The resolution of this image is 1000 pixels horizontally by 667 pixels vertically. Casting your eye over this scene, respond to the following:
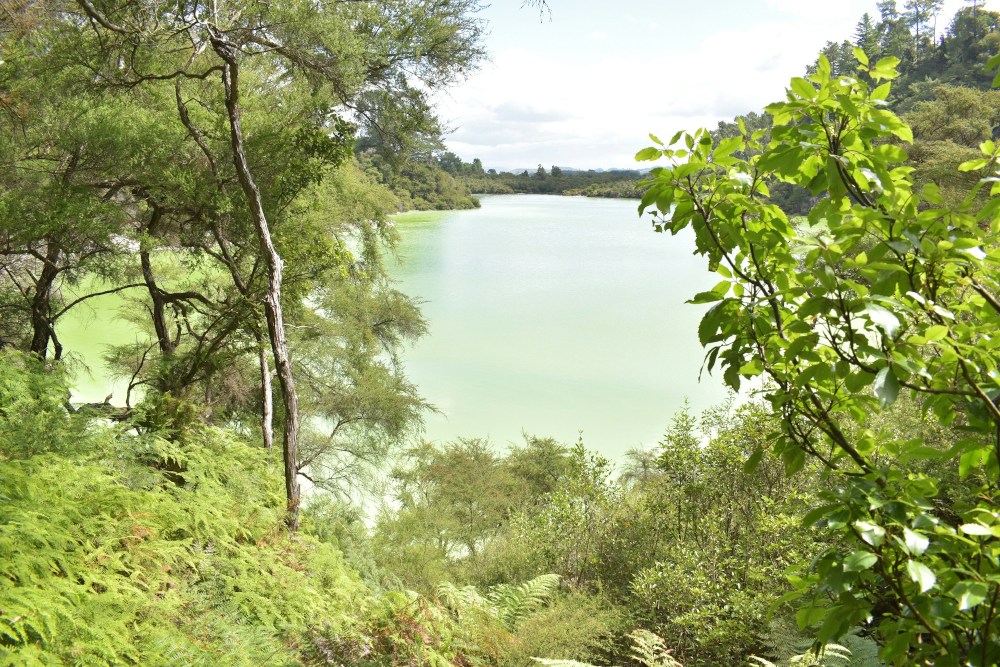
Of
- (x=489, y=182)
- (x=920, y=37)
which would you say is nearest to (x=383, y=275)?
(x=920, y=37)

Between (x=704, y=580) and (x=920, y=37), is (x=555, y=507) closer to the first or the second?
(x=704, y=580)

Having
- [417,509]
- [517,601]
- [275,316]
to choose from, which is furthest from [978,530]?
[417,509]

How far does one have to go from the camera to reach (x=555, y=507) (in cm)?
652

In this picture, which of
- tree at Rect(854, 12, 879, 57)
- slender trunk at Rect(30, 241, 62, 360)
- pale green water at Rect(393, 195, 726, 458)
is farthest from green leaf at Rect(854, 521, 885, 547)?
tree at Rect(854, 12, 879, 57)

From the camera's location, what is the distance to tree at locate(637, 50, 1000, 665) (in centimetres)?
92

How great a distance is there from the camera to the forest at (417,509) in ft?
3.36

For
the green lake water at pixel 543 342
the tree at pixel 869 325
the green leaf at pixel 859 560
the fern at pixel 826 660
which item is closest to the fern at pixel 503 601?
the fern at pixel 826 660

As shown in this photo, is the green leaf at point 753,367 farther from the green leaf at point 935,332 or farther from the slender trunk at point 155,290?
the slender trunk at point 155,290

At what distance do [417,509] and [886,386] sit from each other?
39.2 ft

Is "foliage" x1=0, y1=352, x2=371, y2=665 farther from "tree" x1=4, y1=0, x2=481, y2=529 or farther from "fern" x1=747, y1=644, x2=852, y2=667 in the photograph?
"fern" x1=747, y1=644, x2=852, y2=667

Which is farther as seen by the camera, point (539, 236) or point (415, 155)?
point (539, 236)

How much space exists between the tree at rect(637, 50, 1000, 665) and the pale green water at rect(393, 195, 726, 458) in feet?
27.1

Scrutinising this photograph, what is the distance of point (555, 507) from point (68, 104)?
623 centimetres

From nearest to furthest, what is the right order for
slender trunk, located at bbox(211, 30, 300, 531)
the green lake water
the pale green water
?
slender trunk, located at bbox(211, 30, 300, 531)
the green lake water
the pale green water
